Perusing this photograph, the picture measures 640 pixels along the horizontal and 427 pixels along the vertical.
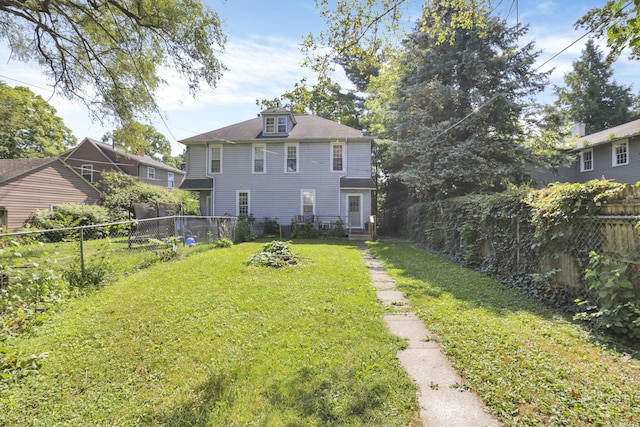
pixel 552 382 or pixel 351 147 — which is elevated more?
pixel 351 147

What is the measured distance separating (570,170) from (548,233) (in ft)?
63.6

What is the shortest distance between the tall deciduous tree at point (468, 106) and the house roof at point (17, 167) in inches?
809

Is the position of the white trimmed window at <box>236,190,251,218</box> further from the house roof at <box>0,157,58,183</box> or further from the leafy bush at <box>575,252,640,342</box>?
the leafy bush at <box>575,252,640,342</box>

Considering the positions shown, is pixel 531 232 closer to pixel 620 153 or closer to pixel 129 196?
pixel 620 153

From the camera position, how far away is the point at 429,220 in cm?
1143

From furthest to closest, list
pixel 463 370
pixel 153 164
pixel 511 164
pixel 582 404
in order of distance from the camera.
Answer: pixel 153 164 < pixel 511 164 < pixel 463 370 < pixel 582 404

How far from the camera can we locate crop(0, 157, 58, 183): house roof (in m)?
16.0

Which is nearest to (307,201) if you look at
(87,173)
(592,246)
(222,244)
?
(222,244)

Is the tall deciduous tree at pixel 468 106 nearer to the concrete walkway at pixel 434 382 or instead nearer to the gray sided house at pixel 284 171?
the gray sided house at pixel 284 171

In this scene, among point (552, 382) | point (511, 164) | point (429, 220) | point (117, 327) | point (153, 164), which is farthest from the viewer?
point (153, 164)

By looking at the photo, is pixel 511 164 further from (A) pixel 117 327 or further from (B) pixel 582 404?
(A) pixel 117 327

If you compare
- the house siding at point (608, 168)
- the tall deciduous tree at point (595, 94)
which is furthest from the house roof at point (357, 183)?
the tall deciduous tree at point (595, 94)

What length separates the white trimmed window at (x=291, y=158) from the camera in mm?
16703

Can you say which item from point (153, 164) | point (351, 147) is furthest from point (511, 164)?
point (153, 164)
